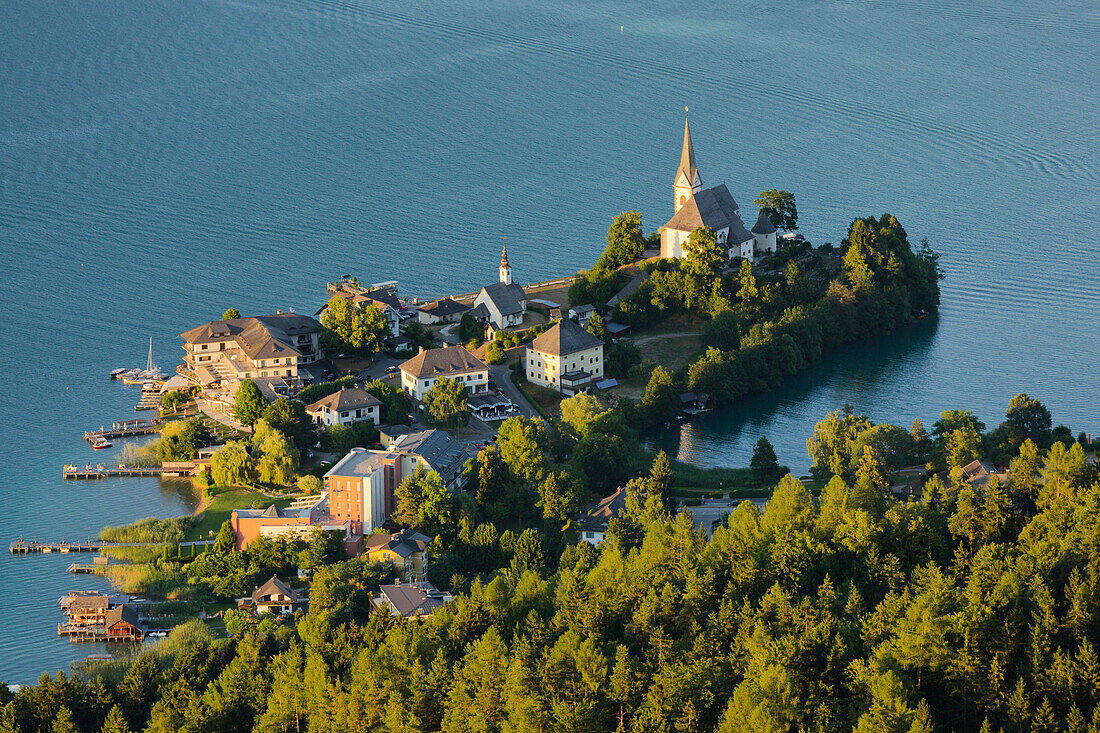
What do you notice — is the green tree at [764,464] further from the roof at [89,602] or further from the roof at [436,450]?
the roof at [89,602]

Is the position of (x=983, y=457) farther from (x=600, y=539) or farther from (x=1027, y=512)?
(x=600, y=539)

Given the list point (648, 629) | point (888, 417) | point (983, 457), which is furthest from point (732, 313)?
point (648, 629)

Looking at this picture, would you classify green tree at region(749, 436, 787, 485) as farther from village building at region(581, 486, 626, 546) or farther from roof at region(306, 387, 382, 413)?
roof at region(306, 387, 382, 413)

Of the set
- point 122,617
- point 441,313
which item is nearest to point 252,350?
point 441,313

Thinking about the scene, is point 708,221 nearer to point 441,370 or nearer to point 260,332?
point 441,370

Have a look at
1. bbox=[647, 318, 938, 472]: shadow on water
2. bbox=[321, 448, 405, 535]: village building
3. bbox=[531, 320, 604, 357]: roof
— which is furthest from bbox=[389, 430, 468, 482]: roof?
bbox=[531, 320, 604, 357]: roof

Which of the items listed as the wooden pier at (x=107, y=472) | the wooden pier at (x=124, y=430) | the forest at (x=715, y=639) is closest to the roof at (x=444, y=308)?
the wooden pier at (x=124, y=430)
